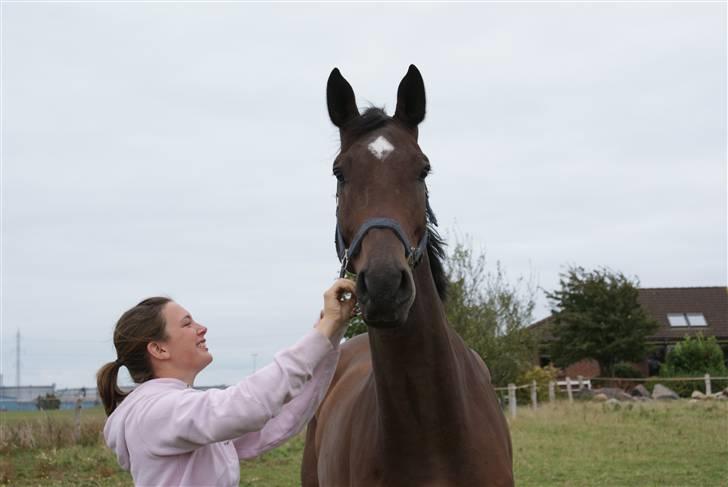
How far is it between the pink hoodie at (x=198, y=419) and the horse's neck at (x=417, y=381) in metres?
0.82

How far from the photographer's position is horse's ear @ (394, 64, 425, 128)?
361 centimetres

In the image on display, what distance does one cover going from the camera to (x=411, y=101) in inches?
144

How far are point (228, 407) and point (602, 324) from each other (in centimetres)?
3596

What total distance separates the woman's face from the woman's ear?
1 centimetres

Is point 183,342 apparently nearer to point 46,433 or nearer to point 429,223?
point 429,223

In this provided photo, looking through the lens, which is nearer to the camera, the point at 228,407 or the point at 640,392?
the point at 228,407

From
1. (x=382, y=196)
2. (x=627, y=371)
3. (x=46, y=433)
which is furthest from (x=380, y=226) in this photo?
(x=627, y=371)

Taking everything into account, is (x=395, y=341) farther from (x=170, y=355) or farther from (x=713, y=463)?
(x=713, y=463)

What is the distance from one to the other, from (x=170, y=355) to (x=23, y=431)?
13.8m

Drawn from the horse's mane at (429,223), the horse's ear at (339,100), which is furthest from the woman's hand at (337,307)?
the horse's ear at (339,100)

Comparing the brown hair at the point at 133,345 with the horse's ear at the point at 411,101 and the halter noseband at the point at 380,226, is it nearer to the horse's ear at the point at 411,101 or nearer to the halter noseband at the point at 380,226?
the halter noseband at the point at 380,226

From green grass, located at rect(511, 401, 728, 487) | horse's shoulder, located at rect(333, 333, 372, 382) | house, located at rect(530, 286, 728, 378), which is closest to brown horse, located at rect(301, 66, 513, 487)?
horse's shoulder, located at rect(333, 333, 372, 382)

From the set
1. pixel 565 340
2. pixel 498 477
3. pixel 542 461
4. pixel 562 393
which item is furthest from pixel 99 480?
pixel 565 340

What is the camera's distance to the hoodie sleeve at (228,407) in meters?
2.36
